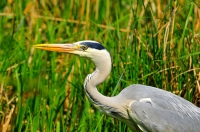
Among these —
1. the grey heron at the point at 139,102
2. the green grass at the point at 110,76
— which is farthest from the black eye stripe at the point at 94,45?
the green grass at the point at 110,76

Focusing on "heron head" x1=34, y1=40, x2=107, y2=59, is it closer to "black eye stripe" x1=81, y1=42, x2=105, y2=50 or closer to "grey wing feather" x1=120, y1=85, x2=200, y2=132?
"black eye stripe" x1=81, y1=42, x2=105, y2=50

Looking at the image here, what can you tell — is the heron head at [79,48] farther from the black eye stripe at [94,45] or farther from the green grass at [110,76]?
the green grass at [110,76]

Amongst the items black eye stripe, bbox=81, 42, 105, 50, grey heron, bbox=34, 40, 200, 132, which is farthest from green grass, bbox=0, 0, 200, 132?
black eye stripe, bbox=81, 42, 105, 50

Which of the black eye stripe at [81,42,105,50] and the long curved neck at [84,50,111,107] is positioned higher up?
the black eye stripe at [81,42,105,50]

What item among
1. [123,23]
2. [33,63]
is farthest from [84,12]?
[33,63]

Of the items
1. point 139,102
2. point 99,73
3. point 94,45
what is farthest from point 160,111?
point 94,45

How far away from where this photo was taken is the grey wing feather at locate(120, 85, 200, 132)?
10.3 ft

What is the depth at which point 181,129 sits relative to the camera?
317cm

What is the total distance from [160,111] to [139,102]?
0.15 meters

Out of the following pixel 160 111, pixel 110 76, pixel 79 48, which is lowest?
pixel 160 111

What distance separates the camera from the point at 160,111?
125 inches

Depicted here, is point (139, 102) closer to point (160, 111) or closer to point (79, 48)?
point (160, 111)

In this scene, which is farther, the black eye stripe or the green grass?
the green grass

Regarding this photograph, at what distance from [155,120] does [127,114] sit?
0.78ft
